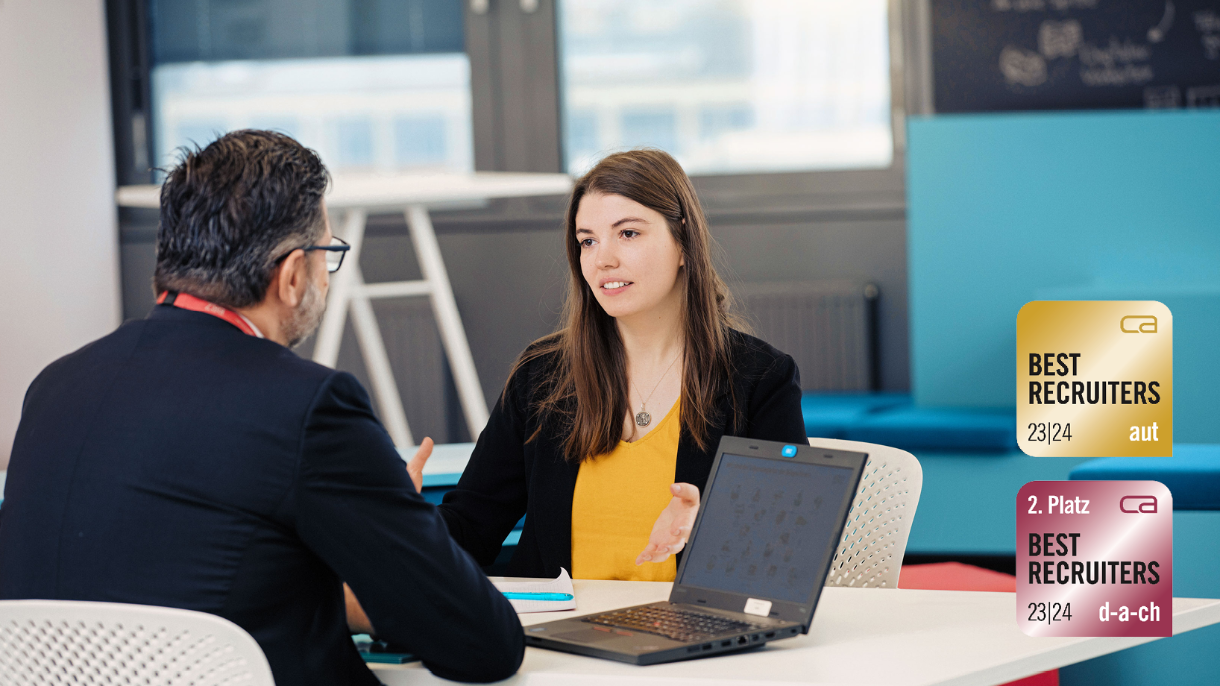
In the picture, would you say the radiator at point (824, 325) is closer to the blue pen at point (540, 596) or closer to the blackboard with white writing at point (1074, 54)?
the blackboard with white writing at point (1074, 54)

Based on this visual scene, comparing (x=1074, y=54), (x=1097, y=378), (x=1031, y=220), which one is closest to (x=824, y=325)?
(x=1031, y=220)

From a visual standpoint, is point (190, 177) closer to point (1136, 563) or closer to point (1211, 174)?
point (1136, 563)

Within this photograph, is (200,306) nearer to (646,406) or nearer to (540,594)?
(540,594)

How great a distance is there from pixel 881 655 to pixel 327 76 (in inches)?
157

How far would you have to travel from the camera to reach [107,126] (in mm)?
4520

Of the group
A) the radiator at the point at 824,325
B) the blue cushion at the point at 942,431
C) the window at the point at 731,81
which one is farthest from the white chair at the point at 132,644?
A: the window at the point at 731,81

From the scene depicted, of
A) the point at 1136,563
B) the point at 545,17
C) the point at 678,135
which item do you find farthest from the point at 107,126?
the point at 1136,563

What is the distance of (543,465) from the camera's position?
179cm

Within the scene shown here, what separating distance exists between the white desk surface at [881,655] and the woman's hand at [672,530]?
5.5 inches

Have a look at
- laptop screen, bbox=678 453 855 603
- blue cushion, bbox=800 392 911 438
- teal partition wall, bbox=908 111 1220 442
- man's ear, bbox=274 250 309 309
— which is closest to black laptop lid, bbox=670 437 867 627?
laptop screen, bbox=678 453 855 603

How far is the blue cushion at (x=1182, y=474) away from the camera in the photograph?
2336mm

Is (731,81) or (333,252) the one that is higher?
(731,81)

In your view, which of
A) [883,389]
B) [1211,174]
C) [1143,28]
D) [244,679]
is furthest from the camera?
[883,389]

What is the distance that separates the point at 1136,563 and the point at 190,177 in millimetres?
1041
